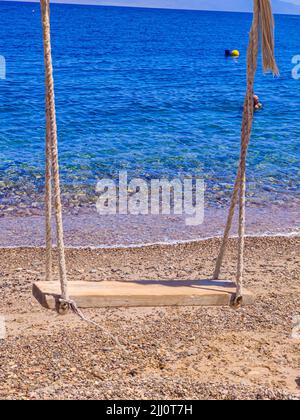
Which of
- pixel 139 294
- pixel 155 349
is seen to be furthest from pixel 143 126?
pixel 139 294

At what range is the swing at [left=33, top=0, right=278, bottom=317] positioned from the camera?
4.72 meters

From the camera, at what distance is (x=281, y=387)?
16.8 ft

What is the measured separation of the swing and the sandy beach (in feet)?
2.10

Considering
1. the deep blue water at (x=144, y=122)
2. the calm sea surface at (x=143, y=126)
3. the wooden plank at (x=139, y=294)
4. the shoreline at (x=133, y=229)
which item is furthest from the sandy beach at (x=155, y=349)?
the deep blue water at (x=144, y=122)

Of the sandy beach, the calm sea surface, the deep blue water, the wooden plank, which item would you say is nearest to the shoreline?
the calm sea surface

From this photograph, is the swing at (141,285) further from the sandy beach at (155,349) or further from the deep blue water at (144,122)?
the deep blue water at (144,122)

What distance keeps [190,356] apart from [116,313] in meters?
1.18

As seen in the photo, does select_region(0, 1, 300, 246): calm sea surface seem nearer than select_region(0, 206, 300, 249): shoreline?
No

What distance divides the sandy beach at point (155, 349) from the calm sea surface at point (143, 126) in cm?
312

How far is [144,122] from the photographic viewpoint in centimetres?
2075

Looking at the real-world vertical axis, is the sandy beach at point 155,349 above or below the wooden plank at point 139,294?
below

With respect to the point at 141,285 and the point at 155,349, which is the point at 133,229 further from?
the point at 141,285

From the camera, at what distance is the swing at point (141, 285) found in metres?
4.72

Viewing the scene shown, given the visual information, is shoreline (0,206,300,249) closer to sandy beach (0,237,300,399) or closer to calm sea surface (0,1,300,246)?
calm sea surface (0,1,300,246)
